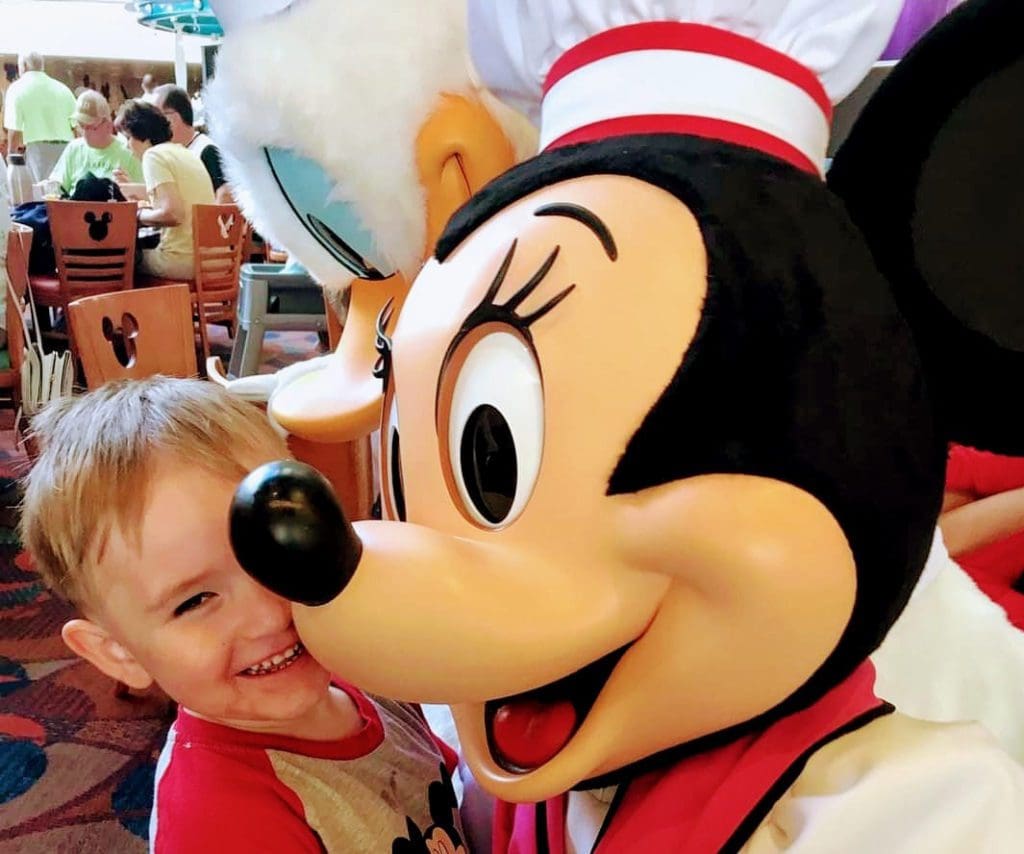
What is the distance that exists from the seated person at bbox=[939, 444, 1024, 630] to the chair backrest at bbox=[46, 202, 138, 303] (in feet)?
10.5

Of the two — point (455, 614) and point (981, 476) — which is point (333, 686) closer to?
point (455, 614)

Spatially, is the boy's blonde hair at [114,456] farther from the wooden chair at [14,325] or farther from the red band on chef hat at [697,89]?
the wooden chair at [14,325]

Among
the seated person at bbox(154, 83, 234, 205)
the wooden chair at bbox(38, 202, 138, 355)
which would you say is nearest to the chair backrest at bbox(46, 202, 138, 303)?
the wooden chair at bbox(38, 202, 138, 355)

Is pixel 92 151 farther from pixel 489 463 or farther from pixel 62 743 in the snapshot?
pixel 489 463

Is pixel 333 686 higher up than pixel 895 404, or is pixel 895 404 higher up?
pixel 895 404

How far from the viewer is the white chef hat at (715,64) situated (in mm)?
497

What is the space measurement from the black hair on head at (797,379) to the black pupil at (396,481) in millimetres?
161

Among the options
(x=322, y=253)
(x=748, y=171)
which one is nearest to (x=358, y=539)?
(x=748, y=171)

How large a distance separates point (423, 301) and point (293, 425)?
0.89 ft

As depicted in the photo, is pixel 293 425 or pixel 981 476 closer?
pixel 293 425

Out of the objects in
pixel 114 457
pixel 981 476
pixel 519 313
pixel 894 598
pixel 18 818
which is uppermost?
pixel 519 313

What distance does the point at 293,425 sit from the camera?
0.74 m

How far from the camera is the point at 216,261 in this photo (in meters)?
4.04

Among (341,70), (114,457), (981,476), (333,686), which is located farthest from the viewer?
(981,476)
